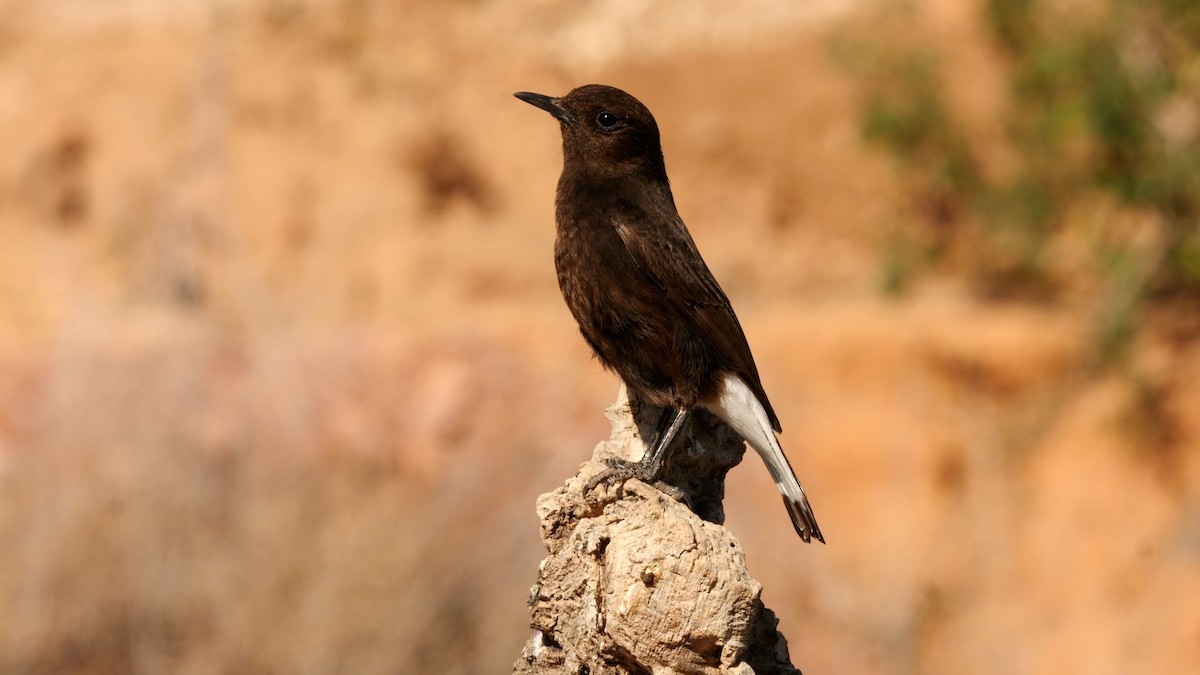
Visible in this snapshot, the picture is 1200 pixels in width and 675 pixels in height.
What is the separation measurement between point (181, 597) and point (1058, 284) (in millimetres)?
11633

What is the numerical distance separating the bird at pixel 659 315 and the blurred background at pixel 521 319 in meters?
5.31

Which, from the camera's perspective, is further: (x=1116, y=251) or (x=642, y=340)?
(x=1116, y=251)

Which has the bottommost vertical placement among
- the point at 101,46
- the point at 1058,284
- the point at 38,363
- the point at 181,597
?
the point at 181,597

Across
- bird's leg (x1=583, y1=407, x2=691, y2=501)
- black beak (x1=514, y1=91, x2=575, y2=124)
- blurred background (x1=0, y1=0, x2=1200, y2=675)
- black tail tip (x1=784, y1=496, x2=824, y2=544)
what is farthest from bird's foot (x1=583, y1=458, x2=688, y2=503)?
blurred background (x1=0, y1=0, x2=1200, y2=675)

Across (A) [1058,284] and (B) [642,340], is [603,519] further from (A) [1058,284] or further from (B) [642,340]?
(A) [1058,284]

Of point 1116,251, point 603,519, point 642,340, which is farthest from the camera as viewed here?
point 1116,251

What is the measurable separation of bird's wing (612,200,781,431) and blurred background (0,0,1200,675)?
5409 millimetres

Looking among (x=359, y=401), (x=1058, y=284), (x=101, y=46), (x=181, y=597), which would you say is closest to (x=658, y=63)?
(x=1058, y=284)

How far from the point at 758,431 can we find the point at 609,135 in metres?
1.10

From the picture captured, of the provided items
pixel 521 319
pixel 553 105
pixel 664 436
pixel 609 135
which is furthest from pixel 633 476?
pixel 521 319

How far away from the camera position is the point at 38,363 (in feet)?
45.2

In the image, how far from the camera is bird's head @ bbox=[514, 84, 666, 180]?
479 centimetres

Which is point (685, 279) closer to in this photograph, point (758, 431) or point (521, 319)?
point (758, 431)

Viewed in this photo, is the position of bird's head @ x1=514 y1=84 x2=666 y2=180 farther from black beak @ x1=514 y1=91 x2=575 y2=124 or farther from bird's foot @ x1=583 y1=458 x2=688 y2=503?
bird's foot @ x1=583 y1=458 x2=688 y2=503
